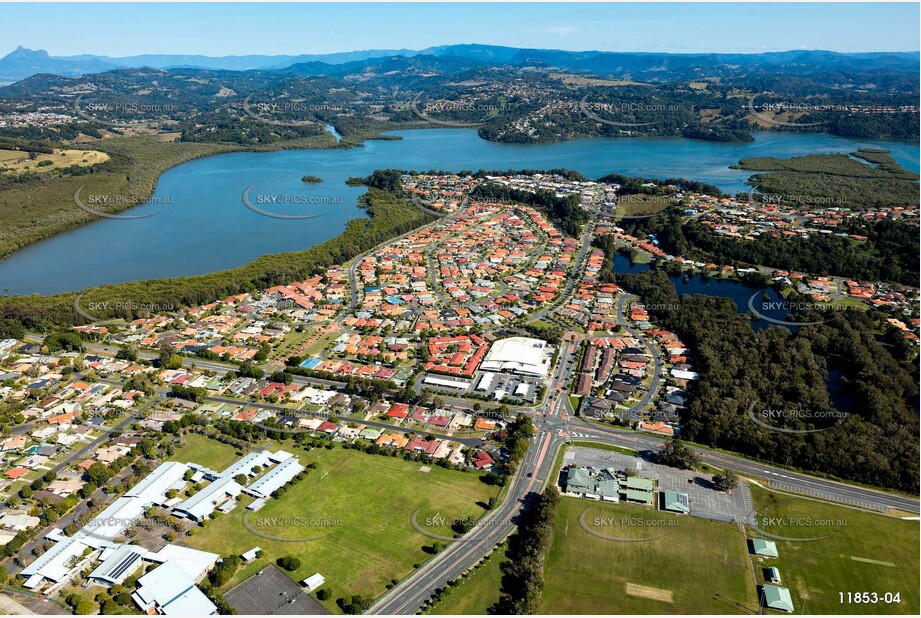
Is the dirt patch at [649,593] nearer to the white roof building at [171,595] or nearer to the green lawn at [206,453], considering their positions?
the white roof building at [171,595]

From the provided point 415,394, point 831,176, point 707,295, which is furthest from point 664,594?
point 831,176

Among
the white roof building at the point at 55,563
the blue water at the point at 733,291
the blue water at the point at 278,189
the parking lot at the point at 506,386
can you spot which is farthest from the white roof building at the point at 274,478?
the blue water at the point at 733,291

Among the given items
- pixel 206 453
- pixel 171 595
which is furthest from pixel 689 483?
pixel 206 453

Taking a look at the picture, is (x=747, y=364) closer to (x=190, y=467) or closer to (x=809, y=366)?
(x=809, y=366)

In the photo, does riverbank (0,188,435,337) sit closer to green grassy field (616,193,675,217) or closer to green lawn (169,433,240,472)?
green lawn (169,433,240,472)

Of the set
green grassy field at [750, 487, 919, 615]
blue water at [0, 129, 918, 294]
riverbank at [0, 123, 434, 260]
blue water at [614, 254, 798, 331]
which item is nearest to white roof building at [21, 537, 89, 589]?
green grassy field at [750, 487, 919, 615]
